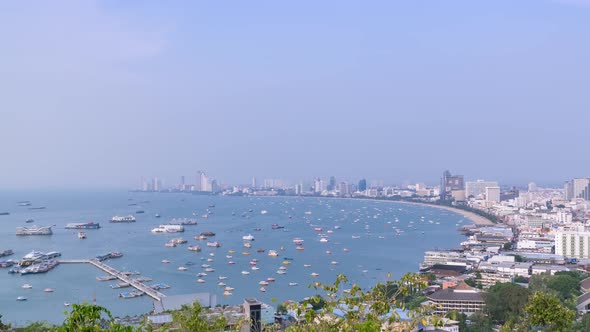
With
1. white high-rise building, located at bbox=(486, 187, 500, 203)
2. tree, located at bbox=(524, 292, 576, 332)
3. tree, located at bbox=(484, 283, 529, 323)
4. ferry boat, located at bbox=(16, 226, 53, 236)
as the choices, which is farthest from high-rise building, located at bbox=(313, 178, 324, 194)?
tree, located at bbox=(524, 292, 576, 332)

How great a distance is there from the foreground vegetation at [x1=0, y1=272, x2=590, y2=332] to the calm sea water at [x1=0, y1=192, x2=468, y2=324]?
2167mm

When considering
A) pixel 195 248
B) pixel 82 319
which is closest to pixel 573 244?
pixel 195 248

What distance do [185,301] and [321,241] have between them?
767 cm

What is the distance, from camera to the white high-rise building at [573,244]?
11.6 metres

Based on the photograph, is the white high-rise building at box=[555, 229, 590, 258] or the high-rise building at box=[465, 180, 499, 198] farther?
the high-rise building at box=[465, 180, 499, 198]

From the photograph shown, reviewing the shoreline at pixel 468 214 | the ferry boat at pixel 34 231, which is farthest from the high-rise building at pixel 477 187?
the ferry boat at pixel 34 231

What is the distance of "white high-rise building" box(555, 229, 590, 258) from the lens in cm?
1159

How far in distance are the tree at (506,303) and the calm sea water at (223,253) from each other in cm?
249

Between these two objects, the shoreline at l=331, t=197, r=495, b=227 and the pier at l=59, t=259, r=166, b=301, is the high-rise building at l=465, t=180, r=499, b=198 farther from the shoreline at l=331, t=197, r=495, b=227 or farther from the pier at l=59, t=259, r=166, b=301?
the pier at l=59, t=259, r=166, b=301

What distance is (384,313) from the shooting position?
1259mm

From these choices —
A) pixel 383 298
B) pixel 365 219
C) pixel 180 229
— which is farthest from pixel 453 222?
pixel 383 298

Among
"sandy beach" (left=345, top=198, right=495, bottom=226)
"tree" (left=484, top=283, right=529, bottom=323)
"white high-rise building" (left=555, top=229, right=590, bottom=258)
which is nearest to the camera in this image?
"tree" (left=484, top=283, right=529, bottom=323)

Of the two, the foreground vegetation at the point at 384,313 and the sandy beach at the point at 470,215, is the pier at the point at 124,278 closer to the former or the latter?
the foreground vegetation at the point at 384,313

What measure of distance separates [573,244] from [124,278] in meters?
8.81
